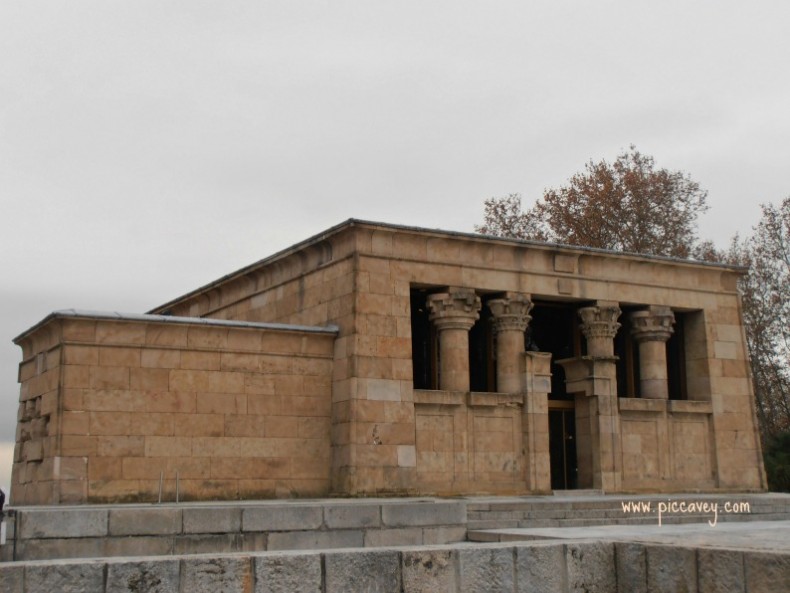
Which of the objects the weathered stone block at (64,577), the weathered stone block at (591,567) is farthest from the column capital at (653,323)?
the weathered stone block at (64,577)

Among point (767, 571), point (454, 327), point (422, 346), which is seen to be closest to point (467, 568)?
point (767, 571)

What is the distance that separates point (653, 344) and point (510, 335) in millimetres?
→ 4411

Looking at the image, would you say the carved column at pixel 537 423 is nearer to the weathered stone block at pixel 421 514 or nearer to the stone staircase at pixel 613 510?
the stone staircase at pixel 613 510

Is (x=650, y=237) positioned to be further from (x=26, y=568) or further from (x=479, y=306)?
(x=26, y=568)

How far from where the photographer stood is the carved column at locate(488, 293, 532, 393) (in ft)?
77.2

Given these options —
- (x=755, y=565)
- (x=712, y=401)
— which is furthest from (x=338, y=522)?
(x=712, y=401)

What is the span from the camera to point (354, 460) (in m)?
20.8

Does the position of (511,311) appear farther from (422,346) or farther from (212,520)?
(212,520)

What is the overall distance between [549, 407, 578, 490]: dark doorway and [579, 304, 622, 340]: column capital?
6.71 feet

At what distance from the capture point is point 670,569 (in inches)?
346

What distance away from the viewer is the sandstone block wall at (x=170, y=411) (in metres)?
19.2

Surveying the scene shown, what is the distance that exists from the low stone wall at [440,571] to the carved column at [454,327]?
44.1 feet

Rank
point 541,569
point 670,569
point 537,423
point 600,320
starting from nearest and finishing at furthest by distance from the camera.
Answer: point 670,569
point 541,569
point 537,423
point 600,320

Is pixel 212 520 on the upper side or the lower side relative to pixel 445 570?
upper
